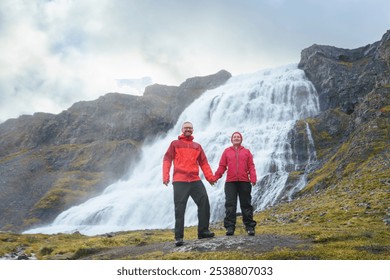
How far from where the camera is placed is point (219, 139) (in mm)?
66750

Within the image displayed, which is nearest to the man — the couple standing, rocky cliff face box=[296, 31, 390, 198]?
the couple standing

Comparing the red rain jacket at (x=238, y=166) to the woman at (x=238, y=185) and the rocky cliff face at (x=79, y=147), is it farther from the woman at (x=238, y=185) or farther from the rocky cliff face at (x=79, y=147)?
the rocky cliff face at (x=79, y=147)

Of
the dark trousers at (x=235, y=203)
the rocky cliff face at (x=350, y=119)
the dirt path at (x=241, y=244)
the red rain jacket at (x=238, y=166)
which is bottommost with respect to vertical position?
the dirt path at (x=241, y=244)

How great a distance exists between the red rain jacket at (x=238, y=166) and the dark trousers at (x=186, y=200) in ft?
2.98

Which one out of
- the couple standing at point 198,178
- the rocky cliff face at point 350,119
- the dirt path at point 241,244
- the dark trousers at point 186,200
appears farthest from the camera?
the rocky cliff face at point 350,119

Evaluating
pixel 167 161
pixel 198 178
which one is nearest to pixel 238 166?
pixel 198 178

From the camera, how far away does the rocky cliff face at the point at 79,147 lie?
81350mm

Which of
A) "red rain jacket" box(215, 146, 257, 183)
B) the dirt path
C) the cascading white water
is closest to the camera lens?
the dirt path

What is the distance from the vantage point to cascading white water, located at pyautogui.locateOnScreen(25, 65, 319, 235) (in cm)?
5035

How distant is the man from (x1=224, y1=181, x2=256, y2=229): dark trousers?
804 millimetres

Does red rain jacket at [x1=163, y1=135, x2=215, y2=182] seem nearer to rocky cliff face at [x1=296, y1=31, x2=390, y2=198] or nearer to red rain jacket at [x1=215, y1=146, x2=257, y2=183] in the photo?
red rain jacket at [x1=215, y1=146, x2=257, y2=183]

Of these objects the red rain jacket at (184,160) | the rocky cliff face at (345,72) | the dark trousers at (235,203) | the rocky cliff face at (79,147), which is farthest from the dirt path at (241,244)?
the rocky cliff face at (79,147)
